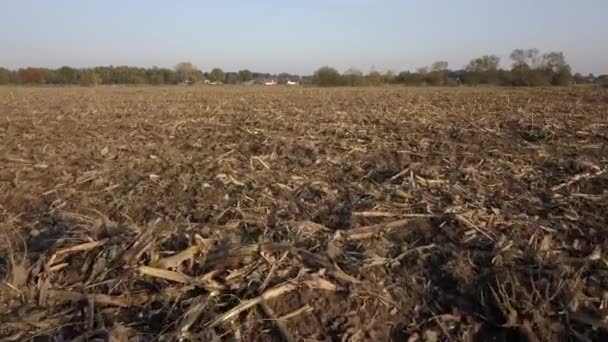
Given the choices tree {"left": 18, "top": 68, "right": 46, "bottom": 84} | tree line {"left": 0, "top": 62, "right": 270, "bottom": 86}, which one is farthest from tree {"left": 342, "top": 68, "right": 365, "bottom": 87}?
tree {"left": 18, "top": 68, "right": 46, "bottom": 84}

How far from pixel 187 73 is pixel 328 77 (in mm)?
30147

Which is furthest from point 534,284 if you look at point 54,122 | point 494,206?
point 54,122

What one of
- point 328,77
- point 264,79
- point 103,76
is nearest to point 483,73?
point 328,77

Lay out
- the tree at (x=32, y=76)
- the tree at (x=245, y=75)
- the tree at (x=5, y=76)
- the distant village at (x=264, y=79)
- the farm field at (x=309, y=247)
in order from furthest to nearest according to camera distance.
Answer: the tree at (x=245, y=75) < the distant village at (x=264, y=79) < the tree at (x=32, y=76) < the tree at (x=5, y=76) < the farm field at (x=309, y=247)

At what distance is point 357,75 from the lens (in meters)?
73.7

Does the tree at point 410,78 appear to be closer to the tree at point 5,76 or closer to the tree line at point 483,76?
the tree line at point 483,76

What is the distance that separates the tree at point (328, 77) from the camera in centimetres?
7281

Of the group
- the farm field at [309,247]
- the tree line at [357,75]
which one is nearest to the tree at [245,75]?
the tree line at [357,75]

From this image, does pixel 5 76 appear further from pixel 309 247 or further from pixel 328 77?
pixel 309 247

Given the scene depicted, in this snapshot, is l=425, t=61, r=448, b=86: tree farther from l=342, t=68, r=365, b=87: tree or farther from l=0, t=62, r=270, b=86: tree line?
l=0, t=62, r=270, b=86: tree line

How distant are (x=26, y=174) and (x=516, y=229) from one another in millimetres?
6209

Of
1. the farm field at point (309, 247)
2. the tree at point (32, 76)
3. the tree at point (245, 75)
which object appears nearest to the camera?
the farm field at point (309, 247)

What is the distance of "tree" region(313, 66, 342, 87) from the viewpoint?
7281cm

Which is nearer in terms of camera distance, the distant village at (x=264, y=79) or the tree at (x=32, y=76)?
the tree at (x=32, y=76)
